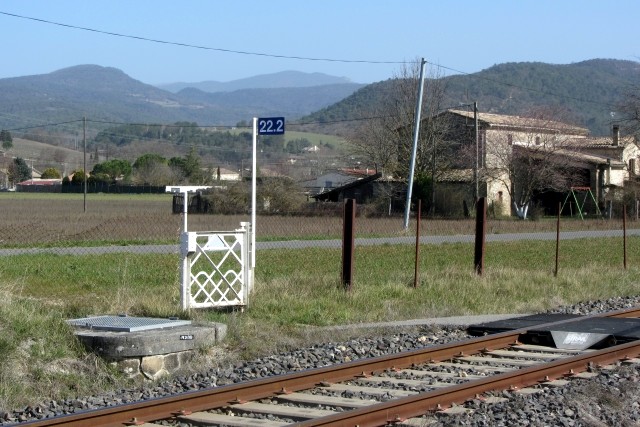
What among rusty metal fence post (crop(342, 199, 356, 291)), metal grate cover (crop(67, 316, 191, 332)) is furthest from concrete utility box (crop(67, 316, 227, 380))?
rusty metal fence post (crop(342, 199, 356, 291))

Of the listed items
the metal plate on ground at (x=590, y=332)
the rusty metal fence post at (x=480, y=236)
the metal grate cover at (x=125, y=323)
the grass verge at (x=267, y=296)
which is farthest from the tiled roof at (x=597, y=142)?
the metal grate cover at (x=125, y=323)

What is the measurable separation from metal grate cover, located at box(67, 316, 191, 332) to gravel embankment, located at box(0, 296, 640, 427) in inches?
44.8

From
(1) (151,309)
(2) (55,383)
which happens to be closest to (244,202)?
(1) (151,309)

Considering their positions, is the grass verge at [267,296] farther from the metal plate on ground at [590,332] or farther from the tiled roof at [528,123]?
the tiled roof at [528,123]

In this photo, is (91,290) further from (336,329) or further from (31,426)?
(31,426)

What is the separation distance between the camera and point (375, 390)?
9773 mm

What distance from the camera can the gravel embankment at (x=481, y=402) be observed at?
8.49 m

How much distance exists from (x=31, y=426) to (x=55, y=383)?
308cm

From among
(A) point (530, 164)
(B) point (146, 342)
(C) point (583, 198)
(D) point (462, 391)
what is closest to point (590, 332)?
(D) point (462, 391)

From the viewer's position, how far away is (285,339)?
1305 centimetres

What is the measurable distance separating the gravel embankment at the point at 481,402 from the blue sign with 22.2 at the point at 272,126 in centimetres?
581

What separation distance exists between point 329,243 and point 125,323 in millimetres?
22531

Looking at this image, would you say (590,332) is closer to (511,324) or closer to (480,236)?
(511,324)

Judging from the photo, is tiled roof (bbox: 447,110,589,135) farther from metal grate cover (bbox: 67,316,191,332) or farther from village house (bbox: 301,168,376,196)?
metal grate cover (bbox: 67,316,191,332)
